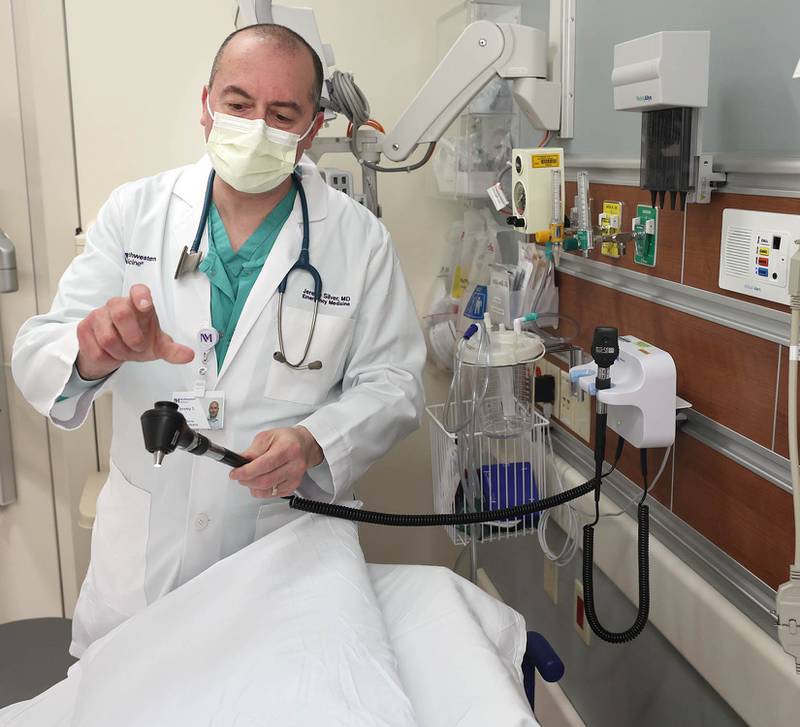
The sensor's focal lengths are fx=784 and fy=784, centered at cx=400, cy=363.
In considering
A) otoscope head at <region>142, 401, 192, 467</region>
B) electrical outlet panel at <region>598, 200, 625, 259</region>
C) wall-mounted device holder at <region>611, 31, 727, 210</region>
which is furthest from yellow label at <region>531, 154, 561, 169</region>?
otoscope head at <region>142, 401, 192, 467</region>

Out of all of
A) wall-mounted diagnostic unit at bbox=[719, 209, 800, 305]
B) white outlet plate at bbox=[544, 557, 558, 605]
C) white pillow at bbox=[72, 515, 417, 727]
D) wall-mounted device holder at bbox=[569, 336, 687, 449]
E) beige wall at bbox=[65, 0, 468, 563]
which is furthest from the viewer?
beige wall at bbox=[65, 0, 468, 563]

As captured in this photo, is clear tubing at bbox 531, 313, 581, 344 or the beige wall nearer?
clear tubing at bbox 531, 313, 581, 344

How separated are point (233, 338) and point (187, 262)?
0.16m

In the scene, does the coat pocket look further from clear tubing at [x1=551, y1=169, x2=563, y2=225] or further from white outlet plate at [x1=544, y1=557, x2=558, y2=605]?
white outlet plate at [x1=544, y1=557, x2=558, y2=605]

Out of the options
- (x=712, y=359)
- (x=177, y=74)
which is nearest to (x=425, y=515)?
(x=712, y=359)

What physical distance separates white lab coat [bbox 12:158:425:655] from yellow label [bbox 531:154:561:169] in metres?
0.39

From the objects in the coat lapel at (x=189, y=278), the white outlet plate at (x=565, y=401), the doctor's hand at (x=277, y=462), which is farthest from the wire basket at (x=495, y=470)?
the coat lapel at (x=189, y=278)

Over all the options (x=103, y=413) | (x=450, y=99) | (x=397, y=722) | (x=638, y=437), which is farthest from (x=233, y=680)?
(x=103, y=413)

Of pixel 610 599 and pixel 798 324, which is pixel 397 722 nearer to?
pixel 798 324

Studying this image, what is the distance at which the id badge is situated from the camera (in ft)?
4.63

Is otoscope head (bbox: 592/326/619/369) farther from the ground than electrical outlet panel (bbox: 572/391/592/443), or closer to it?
farther from the ground

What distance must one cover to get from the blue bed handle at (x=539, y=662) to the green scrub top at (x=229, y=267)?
0.73 meters

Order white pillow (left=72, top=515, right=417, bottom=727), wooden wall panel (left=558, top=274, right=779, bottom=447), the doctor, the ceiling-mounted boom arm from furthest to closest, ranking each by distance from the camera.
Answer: the ceiling-mounted boom arm, the doctor, wooden wall panel (left=558, top=274, right=779, bottom=447), white pillow (left=72, top=515, right=417, bottom=727)

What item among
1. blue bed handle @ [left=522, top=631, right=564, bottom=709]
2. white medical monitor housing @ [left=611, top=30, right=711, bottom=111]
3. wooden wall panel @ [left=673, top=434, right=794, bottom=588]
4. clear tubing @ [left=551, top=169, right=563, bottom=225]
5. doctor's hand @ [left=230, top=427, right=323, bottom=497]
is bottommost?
blue bed handle @ [left=522, top=631, right=564, bottom=709]
